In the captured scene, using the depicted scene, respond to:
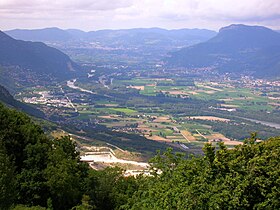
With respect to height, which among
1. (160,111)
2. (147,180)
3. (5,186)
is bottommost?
(160,111)

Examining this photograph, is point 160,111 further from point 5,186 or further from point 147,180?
point 5,186

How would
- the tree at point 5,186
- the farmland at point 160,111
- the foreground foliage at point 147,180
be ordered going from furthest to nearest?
1. the farmland at point 160,111
2. the tree at point 5,186
3. the foreground foliage at point 147,180

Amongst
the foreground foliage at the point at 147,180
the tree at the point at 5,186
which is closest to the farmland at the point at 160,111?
the foreground foliage at the point at 147,180

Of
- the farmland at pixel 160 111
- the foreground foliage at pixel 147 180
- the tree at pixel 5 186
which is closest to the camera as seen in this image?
the foreground foliage at pixel 147 180

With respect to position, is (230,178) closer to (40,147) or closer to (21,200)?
(21,200)

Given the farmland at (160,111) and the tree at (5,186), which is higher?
the tree at (5,186)

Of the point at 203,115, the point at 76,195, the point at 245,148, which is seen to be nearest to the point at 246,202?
the point at 245,148

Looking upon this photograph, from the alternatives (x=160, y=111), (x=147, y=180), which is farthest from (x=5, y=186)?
(x=160, y=111)

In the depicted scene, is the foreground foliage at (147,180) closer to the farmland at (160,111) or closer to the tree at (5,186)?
the tree at (5,186)

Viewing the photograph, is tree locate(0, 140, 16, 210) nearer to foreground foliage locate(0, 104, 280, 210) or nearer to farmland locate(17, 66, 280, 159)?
foreground foliage locate(0, 104, 280, 210)
